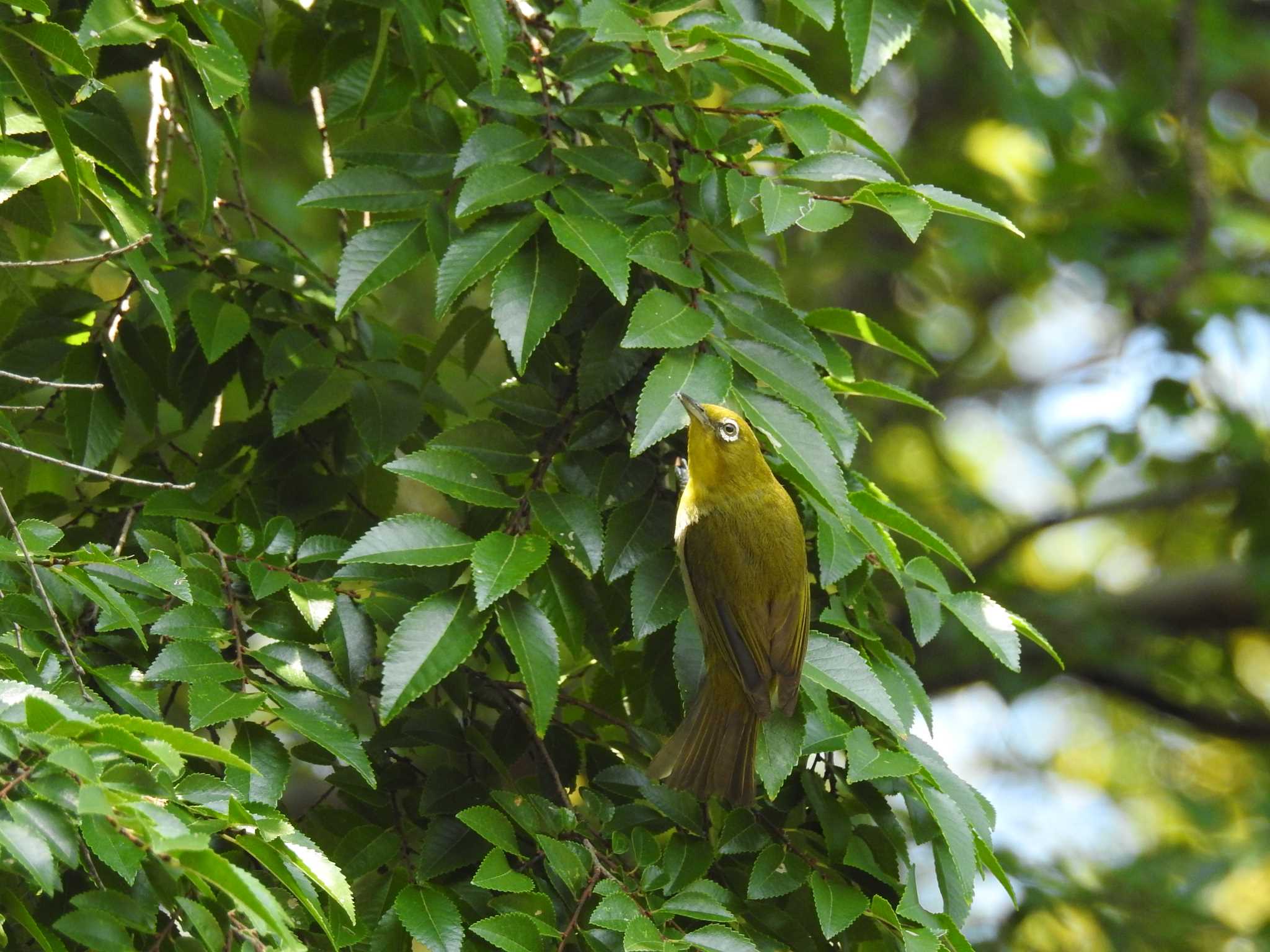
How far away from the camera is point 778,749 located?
8.63 feet

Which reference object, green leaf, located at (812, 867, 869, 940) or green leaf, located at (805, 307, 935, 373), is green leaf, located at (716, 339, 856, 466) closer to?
green leaf, located at (805, 307, 935, 373)

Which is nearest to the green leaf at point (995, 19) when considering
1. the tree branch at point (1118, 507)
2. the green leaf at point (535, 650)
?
the green leaf at point (535, 650)

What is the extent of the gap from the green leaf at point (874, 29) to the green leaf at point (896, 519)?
2.75 feet

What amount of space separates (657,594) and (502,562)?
391 millimetres

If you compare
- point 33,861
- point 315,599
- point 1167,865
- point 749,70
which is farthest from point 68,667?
point 1167,865

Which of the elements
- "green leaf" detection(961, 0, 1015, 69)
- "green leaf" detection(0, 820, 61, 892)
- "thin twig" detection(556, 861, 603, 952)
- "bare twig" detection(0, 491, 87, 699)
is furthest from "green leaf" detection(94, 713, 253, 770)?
"green leaf" detection(961, 0, 1015, 69)

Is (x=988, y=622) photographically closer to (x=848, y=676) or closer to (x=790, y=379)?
(x=848, y=676)

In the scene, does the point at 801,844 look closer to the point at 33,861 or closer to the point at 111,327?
the point at 33,861

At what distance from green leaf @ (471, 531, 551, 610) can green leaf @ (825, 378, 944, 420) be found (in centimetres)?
82

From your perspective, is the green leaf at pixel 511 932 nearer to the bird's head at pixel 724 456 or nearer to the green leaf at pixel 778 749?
the green leaf at pixel 778 749

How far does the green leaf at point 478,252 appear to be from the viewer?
2.61m

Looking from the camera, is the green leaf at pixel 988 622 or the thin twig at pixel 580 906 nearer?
the thin twig at pixel 580 906

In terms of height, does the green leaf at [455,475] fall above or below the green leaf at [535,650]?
above

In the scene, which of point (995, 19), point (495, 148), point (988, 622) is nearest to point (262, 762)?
point (495, 148)
